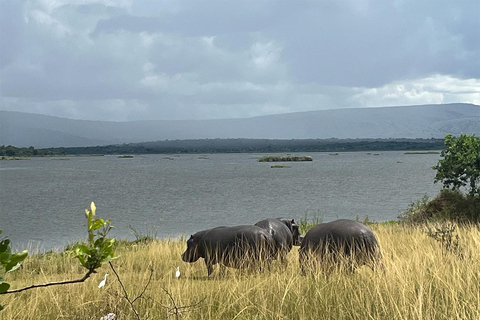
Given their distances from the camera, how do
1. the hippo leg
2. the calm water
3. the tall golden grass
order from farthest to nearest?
the calm water, the hippo leg, the tall golden grass

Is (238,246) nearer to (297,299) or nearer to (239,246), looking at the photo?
(239,246)

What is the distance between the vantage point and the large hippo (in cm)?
847

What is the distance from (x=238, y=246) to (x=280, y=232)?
1.12 meters

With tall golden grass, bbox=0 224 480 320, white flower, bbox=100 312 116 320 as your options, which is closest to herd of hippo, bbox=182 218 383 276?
tall golden grass, bbox=0 224 480 320

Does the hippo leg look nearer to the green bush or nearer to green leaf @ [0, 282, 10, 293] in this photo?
green leaf @ [0, 282, 10, 293]

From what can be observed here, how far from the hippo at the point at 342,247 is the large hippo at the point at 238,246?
2.34ft

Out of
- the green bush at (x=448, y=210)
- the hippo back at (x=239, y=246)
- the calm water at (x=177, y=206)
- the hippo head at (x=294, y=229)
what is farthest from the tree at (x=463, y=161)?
the hippo back at (x=239, y=246)

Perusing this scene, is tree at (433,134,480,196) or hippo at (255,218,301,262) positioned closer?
hippo at (255,218,301,262)

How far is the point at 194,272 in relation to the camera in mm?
9797

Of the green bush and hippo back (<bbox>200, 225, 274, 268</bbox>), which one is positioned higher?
hippo back (<bbox>200, 225, 274, 268</bbox>)

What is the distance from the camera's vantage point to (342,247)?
7.86 meters

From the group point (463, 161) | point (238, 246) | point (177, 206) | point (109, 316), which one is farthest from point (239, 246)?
point (177, 206)

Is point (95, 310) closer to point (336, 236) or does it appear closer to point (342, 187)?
point (336, 236)

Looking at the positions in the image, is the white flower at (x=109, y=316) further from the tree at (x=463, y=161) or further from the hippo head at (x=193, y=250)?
the tree at (x=463, y=161)
